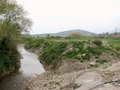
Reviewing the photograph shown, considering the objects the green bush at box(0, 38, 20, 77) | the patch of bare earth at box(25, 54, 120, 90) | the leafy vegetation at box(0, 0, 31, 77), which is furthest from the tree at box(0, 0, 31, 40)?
the patch of bare earth at box(25, 54, 120, 90)

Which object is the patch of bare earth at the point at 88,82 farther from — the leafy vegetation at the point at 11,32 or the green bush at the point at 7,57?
the leafy vegetation at the point at 11,32

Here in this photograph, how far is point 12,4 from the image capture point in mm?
36438

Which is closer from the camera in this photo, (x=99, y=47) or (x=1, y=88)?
(x=1, y=88)

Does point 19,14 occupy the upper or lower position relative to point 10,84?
upper

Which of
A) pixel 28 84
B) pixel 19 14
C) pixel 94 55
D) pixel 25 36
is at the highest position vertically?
pixel 19 14

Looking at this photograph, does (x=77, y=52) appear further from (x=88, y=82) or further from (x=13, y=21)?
(x=88, y=82)

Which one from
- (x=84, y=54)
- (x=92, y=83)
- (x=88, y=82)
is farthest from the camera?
(x=84, y=54)

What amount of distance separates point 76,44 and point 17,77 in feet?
→ 41.7

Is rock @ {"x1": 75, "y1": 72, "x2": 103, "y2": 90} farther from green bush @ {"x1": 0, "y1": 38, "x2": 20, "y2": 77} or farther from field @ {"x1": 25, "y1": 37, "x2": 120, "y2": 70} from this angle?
green bush @ {"x1": 0, "y1": 38, "x2": 20, "y2": 77}

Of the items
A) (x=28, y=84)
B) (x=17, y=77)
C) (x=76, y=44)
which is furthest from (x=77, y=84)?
(x=76, y=44)

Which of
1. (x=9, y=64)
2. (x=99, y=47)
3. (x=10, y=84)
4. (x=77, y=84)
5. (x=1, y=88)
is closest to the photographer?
(x=77, y=84)

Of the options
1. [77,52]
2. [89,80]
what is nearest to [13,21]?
[77,52]

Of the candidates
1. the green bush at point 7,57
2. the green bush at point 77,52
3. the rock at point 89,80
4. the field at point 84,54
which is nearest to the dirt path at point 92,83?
the rock at point 89,80

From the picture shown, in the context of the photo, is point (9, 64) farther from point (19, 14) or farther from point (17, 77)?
point (19, 14)
